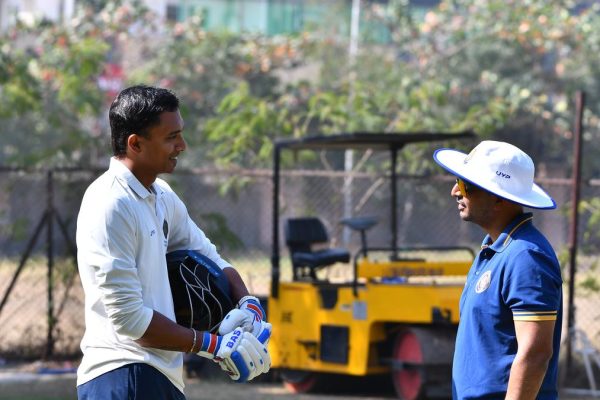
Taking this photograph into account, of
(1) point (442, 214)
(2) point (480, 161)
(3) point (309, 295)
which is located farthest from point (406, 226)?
(2) point (480, 161)

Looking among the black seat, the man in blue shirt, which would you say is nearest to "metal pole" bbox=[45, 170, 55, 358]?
the black seat

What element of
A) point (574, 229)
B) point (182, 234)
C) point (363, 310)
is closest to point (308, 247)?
point (363, 310)

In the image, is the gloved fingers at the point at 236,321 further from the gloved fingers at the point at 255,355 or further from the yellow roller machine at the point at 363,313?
the yellow roller machine at the point at 363,313

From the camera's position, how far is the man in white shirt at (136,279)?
12.0ft

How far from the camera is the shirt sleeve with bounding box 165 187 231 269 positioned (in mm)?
4121

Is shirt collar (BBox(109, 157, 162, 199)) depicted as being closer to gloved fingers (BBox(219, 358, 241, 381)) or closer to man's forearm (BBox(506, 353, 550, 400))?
gloved fingers (BBox(219, 358, 241, 381))

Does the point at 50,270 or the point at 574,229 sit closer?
the point at 574,229

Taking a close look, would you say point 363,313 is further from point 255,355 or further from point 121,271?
point 121,271

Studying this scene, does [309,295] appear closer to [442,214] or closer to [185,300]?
[185,300]

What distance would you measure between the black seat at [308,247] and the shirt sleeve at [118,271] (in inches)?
238

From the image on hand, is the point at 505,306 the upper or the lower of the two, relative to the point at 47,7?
lower

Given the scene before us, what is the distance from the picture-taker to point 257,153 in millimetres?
13062

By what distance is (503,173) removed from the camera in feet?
12.6

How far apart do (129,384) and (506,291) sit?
4.17ft
